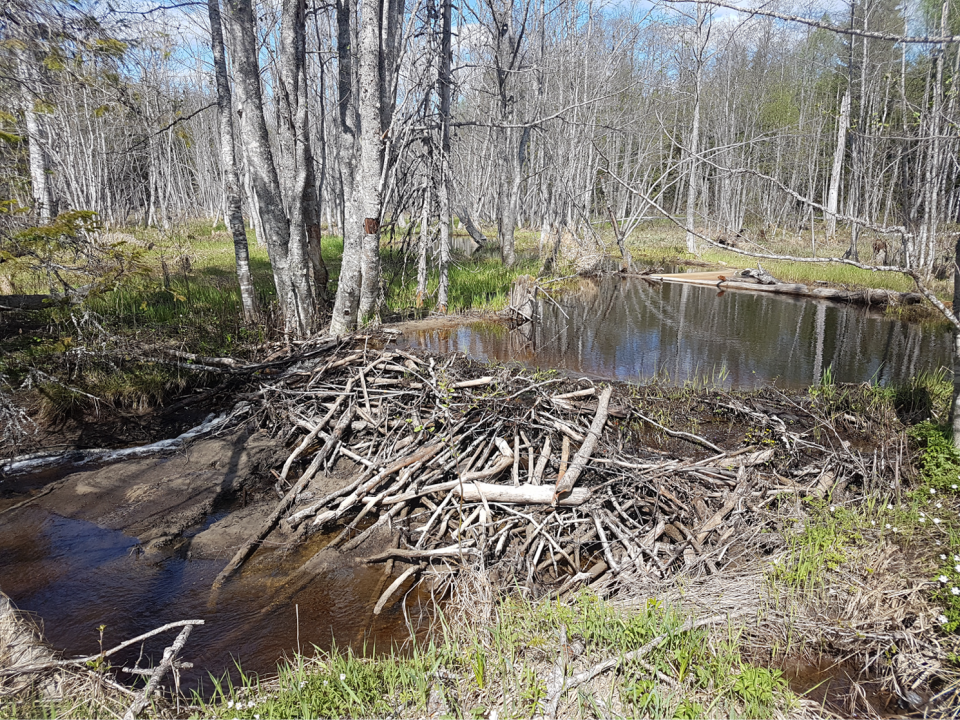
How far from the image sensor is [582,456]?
190 inches

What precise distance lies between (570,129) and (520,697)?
2589cm

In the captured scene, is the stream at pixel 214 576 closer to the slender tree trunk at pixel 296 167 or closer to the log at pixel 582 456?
the log at pixel 582 456

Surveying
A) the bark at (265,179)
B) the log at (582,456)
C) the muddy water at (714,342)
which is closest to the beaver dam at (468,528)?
the log at (582,456)

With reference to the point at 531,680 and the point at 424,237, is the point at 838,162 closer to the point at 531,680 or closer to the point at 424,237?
the point at 424,237

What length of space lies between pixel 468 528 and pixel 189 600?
2.19 meters

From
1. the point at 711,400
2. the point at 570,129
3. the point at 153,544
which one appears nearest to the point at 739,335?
the point at 711,400

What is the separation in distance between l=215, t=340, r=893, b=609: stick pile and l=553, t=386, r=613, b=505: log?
11 millimetres

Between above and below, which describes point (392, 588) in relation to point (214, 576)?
above

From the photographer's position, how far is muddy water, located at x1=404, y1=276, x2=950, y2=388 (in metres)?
9.21

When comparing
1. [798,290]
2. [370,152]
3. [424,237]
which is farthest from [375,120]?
[798,290]

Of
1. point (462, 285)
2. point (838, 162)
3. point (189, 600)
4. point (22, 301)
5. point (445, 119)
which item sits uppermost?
point (838, 162)

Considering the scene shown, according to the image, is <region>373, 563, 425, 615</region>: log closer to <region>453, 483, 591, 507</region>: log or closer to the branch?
<region>453, 483, 591, 507</region>: log

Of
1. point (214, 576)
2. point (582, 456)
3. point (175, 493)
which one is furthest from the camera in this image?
point (175, 493)

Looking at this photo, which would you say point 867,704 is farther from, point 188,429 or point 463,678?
point 188,429
